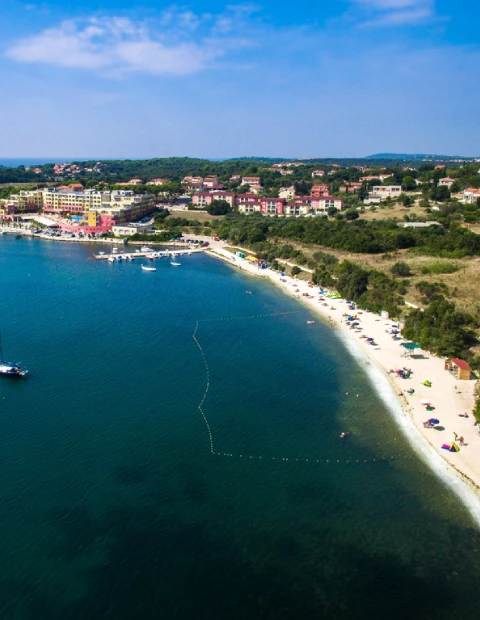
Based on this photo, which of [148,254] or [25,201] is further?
[25,201]

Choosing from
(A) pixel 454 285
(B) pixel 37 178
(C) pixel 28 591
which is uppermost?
(B) pixel 37 178

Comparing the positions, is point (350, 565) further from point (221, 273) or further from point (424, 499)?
point (221, 273)

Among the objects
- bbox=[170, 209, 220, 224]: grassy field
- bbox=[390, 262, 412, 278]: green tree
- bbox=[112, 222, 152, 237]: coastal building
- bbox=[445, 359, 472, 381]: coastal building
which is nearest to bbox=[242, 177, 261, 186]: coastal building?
bbox=[170, 209, 220, 224]: grassy field

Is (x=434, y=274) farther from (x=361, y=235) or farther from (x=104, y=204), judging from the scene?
(x=104, y=204)

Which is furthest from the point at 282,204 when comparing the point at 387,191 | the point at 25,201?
the point at 25,201

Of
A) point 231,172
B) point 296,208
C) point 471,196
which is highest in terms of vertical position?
point 231,172

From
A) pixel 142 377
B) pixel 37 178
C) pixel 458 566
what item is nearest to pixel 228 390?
pixel 142 377
